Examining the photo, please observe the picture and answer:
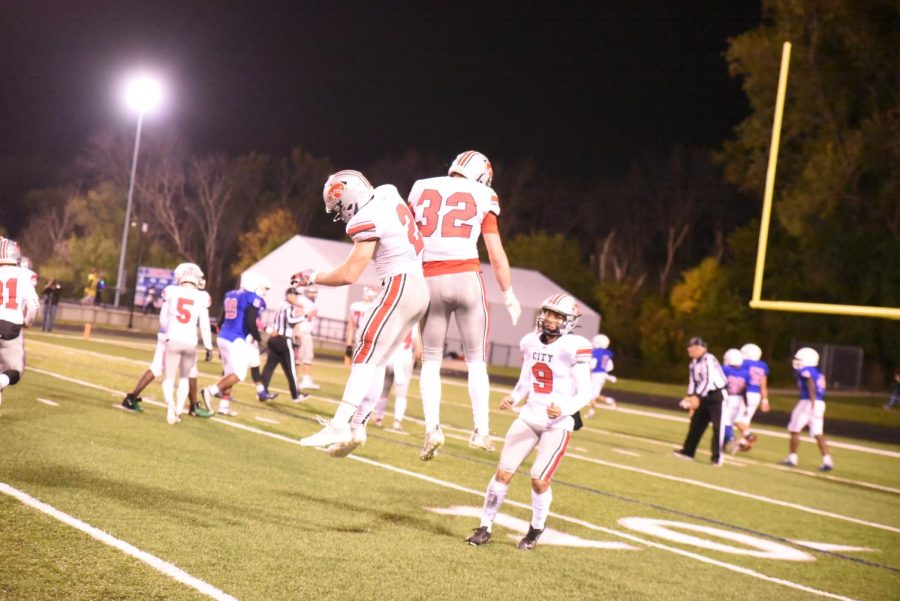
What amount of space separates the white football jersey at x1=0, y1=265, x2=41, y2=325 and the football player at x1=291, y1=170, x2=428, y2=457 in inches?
227

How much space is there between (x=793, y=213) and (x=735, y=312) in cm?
1785

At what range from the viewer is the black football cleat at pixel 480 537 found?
893 cm

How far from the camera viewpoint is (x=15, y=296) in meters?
10.6

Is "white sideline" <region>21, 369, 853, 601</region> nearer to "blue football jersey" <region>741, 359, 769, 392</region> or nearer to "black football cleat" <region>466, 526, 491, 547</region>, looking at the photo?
"black football cleat" <region>466, 526, 491, 547</region>

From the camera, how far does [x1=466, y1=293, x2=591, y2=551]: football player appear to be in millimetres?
8758

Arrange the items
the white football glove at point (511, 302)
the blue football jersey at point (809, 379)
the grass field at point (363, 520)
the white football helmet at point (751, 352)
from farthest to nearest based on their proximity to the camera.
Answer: the white football helmet at point (751, 352), the blue football jersey at point (809, 379), the grass field at point (363, 520), the white football glove at point (511, 302)

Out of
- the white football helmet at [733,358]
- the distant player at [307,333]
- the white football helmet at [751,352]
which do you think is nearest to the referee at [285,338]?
the distant player at [307,333]

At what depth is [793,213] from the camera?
42.9m

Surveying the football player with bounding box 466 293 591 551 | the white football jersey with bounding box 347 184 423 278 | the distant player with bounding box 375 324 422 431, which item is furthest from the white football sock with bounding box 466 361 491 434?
the distant player with bounding box 375 324 422 431

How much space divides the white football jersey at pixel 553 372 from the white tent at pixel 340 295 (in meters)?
39.1

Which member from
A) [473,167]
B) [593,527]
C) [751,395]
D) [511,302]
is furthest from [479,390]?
[751,395]

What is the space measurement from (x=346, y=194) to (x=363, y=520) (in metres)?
4.13

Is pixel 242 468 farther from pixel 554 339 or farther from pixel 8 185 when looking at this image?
pixel 8 185

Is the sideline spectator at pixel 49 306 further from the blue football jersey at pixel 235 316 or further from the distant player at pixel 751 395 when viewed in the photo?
the distant player at pixel 751 395
